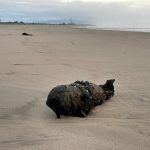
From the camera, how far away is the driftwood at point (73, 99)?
501cm

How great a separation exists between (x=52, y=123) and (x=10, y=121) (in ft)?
1.67

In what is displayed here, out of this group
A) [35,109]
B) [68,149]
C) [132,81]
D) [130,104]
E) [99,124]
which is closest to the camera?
[68,149]

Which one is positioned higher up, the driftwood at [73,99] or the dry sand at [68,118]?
the driftwood at [73,99]

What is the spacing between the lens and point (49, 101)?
16.6 ft

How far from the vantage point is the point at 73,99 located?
5.14 meters

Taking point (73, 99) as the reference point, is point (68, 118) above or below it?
below

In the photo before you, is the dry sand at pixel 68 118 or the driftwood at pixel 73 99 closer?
the dry sand at pixel 68 118

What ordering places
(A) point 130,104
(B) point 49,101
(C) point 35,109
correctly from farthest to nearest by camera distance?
(A) point 130,104
(C) point 35,109
(B) point 49,101

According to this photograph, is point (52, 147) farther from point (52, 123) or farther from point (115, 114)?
point (115, 114)

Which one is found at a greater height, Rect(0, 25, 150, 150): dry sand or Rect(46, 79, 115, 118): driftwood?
Rect(46, 79, 115, 118): driftwood

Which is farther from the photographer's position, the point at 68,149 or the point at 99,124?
the point at 99,124

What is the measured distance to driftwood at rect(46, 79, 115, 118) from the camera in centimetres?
501

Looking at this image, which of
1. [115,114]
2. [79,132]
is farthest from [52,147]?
[115,114]

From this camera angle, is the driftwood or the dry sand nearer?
Result: the dry sand
